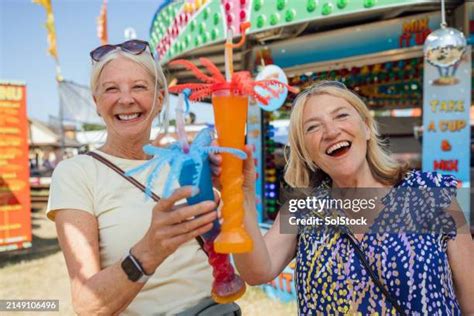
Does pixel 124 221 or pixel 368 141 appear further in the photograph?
pixel 368 141

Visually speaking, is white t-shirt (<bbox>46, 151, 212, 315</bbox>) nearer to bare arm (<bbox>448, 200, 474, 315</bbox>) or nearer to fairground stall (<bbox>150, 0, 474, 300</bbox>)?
bare arm (<bbox>448, 200, 474, 315</bbox>)

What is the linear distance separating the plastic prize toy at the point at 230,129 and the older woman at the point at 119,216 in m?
0.17

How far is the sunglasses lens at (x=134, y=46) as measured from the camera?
127 centimetres

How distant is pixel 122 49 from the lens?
1259mm

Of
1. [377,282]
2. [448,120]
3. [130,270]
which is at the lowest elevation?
[377,282]

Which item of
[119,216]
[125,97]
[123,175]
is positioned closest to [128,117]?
[125,97]

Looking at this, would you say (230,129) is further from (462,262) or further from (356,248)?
(462,262)

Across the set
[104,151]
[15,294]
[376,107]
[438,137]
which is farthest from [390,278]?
[376,107]

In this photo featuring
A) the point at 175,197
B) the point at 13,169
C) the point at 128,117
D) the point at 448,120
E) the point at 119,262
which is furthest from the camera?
the point at 13,169

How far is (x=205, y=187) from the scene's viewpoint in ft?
2.96

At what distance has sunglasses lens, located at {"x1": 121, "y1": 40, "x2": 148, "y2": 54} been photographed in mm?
1266

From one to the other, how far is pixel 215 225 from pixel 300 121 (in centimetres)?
62

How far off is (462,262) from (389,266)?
245 mm

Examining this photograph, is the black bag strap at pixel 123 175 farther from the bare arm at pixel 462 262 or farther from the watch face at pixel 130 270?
the bare arm at pixel 462 262
